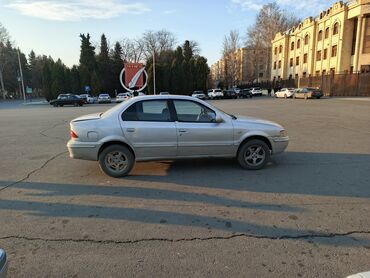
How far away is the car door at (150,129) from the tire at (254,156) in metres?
1.50

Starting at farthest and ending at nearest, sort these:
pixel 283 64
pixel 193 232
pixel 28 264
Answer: pixel 283 64
pixel 193 232
pixel 28 264

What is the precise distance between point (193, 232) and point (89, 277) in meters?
1.36

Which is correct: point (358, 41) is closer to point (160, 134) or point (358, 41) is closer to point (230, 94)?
point (230, 94)

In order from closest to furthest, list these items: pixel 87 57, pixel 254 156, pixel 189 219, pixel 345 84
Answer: pixel 189 219 → pixel 254 156 → pixel 345 84 → pixel 87 57

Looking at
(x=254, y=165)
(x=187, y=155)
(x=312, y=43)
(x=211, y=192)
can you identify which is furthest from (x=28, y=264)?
(x=312, y=43)

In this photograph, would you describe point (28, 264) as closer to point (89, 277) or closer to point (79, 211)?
point (89, 277)

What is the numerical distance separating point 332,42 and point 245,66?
41.2 metres

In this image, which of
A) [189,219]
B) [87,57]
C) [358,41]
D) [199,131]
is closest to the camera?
[189,219]

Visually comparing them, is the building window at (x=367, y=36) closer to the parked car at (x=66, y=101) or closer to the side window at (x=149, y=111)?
the parked car at (x=66, y=101)

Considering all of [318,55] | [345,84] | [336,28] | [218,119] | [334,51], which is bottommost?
[218,119]

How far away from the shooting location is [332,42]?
50031mm

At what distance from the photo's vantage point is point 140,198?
4.85 metres

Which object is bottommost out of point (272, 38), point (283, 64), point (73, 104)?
point (73, 104)

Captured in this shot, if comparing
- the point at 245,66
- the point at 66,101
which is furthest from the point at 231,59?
the point at 66,101
